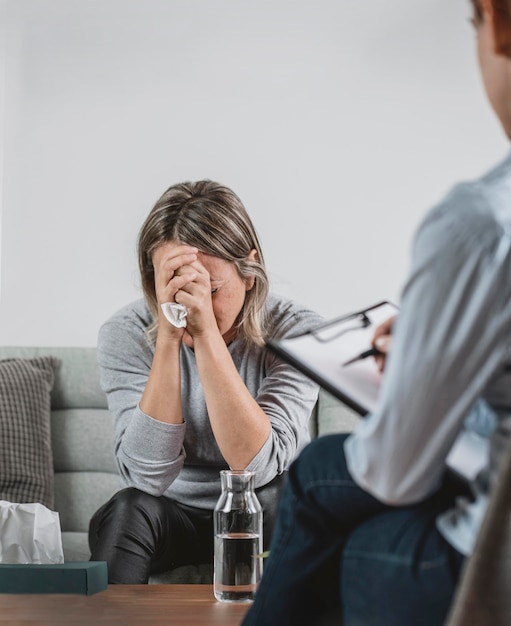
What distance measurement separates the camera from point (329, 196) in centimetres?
271

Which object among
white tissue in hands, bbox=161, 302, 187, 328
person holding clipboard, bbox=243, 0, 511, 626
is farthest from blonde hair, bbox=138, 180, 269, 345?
person holding clipboard, bbox=243, 0, 511, 626

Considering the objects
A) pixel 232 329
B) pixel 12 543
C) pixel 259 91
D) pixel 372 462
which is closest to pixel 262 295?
pixel 232 329

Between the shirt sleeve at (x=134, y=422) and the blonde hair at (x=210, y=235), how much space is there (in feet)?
0.25

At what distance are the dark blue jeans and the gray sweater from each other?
0.87 m

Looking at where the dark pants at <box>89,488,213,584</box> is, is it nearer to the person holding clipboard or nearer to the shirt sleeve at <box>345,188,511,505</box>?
the person holding clipboard

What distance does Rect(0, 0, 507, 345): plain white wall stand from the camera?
269 centimetres

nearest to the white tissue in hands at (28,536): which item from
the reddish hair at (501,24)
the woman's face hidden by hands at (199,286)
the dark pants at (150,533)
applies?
the dark pants at (150,533)

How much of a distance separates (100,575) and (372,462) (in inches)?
32.2

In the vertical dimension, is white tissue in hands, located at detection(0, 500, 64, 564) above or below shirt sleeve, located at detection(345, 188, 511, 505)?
below

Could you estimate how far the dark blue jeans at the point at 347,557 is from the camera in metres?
0.72

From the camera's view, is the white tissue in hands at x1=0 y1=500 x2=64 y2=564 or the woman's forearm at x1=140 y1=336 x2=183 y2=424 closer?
the white tissue in hands at x1=0 y1=500 x2=64 y2=564

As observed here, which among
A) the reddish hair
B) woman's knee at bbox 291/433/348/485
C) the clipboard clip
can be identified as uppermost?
the reddish hair

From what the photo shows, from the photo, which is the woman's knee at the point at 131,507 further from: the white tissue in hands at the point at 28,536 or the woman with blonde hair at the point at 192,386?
the white tissue in hands at the point at 28,536

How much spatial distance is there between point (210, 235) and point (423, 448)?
3.99 ft
